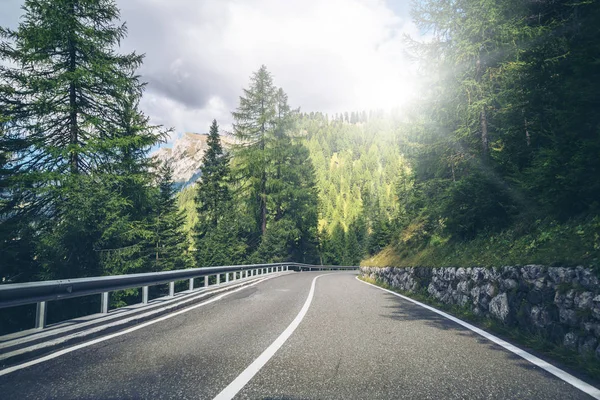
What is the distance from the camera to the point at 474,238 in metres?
10.1

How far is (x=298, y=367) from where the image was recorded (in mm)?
3641

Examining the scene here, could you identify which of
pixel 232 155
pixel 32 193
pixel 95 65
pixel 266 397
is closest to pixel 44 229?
pixel 32 193

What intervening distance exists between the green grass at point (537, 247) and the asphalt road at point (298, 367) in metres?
1.92

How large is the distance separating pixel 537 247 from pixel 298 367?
5.52 m

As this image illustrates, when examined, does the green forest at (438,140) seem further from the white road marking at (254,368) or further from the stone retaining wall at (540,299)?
the white road marking at (254,368)

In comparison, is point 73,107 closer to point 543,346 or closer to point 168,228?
point 543,346

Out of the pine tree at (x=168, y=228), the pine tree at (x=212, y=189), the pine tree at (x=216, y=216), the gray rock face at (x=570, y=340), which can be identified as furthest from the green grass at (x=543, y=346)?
the pine tree at (x=212, y=189)

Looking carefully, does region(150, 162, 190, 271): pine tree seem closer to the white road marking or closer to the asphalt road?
the asphalt road

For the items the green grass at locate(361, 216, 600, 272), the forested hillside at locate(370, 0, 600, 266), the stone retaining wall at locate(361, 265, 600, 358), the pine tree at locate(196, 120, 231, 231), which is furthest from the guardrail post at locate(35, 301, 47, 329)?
the pine tree at locate(196, 120, 231, 231)

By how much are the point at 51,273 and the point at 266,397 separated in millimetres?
10796

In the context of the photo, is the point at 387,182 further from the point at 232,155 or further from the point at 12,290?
the point at 12,290

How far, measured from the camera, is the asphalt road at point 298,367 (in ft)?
9.73

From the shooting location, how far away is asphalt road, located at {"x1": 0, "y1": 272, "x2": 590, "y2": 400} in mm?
2967

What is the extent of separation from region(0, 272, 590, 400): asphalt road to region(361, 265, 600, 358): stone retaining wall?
0.92 meters
